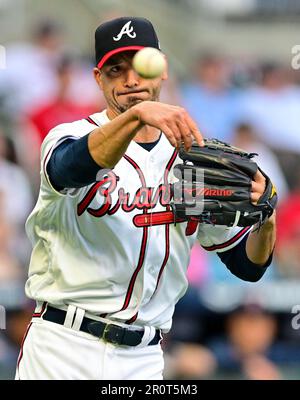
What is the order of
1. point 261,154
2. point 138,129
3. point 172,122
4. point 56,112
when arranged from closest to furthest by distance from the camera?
1. point 172,122
2. point 138,129
3. point 56,112
4. point 261,154

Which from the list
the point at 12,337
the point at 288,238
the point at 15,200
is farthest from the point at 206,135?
the point at 12,337

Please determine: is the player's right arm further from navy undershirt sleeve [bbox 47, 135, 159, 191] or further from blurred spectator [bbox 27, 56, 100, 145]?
blurred spectator [bbox 27, 56, 100, 145]

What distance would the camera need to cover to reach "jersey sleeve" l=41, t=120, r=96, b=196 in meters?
3.26

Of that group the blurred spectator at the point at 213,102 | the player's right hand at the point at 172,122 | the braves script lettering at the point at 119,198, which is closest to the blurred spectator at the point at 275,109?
the blurred spectator at the point at 213,102

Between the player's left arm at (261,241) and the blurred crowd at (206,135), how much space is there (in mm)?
2824

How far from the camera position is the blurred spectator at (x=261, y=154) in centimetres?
738

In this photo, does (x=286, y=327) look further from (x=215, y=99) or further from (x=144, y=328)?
(x=144, y=328)

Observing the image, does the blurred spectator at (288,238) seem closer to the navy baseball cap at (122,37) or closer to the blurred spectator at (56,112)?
the blurred spectator at (56,112)

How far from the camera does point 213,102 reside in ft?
24.6

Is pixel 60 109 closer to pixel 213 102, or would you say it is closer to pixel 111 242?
pixel 213 102

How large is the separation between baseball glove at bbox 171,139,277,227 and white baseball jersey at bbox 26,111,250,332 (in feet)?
0.69

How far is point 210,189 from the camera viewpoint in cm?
338

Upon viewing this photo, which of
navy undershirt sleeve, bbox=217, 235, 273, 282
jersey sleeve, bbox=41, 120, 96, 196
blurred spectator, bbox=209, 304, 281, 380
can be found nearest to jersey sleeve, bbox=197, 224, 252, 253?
navy undershirt sleeve, bbox=217, 235, 273, 282

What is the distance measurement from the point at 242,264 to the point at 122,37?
1059mm
